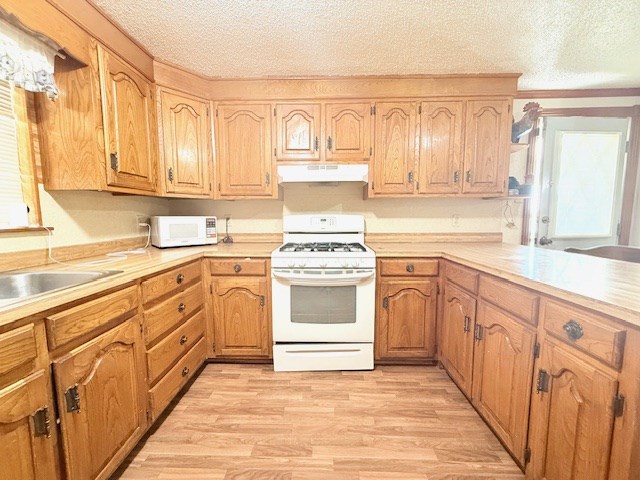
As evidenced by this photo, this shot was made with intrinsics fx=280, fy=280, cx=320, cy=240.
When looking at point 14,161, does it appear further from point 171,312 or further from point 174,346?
point 174,346

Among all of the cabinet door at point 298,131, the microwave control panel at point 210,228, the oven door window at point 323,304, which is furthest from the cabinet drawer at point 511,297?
the microwave control panel at point 210,228

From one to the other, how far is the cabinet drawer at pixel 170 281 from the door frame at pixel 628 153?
2.95 m

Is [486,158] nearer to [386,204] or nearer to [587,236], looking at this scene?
[386,204]

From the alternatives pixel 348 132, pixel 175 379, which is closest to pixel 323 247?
pixel 348 132

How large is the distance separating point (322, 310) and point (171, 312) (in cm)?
100

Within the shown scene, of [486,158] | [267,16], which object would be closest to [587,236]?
[486,158]

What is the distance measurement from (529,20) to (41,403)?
284cm

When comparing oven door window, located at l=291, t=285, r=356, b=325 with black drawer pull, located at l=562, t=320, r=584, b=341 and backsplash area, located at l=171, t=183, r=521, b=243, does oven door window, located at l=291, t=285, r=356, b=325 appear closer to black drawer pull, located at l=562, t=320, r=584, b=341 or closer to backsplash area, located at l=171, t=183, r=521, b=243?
backsplash area, located at l=171, t=183, r=521, b=243

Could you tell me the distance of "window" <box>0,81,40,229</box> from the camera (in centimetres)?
130

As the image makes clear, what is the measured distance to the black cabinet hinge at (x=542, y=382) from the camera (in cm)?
110

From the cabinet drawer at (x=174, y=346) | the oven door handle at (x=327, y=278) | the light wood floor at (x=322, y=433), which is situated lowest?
the light wood floor at (x=322, y=433)

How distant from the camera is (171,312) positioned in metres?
1.66

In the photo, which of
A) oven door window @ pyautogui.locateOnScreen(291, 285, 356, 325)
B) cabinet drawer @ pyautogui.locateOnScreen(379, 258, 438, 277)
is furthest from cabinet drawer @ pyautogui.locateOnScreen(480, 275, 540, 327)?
oven door window @ pyautogui.locateOnScreen(291, 285, 356, 325)

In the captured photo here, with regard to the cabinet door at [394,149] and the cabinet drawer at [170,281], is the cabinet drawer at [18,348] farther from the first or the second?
the cabinet door at [394,149]
